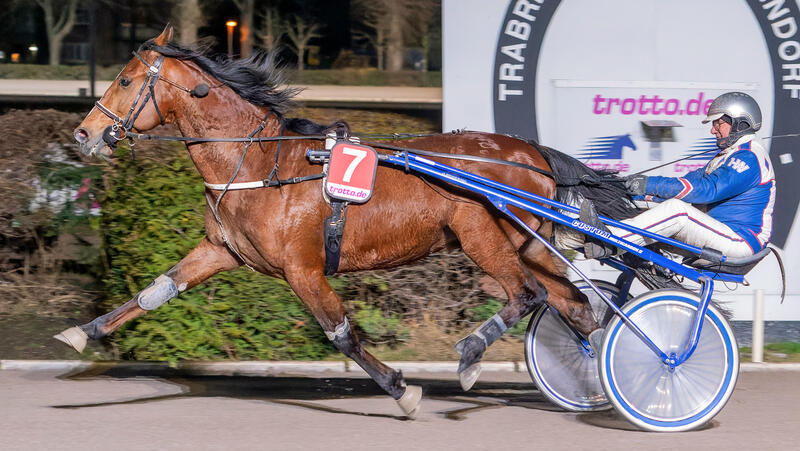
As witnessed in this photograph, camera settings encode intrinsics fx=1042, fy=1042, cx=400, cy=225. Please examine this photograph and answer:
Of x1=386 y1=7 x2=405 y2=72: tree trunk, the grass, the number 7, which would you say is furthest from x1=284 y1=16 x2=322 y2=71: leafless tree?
the number 7

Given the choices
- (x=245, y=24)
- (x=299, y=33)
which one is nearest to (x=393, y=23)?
(x=299, y=33)

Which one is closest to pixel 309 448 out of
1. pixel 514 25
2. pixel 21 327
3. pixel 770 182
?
pixel 770 182

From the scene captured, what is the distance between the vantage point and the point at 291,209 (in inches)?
231

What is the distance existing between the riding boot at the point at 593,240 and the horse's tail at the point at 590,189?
26 centimetres

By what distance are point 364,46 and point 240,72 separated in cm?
470

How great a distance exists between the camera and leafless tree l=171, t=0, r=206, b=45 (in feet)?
35.5

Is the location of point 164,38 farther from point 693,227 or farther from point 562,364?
point 693,227

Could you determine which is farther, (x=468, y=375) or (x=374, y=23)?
(x=374, y=23)

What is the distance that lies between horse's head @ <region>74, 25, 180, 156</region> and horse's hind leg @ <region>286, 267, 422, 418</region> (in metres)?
1.23

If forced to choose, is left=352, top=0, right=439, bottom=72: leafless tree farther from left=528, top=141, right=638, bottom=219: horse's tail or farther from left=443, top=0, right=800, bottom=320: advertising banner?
left=528, top=141, right=638, bottom=219: horse's tail

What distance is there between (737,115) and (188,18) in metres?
6.62

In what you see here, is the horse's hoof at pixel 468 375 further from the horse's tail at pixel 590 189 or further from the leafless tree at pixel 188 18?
the leafless tree at pixel 188 18

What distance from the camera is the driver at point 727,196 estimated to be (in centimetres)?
577

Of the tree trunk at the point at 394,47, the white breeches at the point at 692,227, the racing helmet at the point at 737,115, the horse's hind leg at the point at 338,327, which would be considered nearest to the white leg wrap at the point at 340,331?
the horse's hind leg at the point at 338,327
